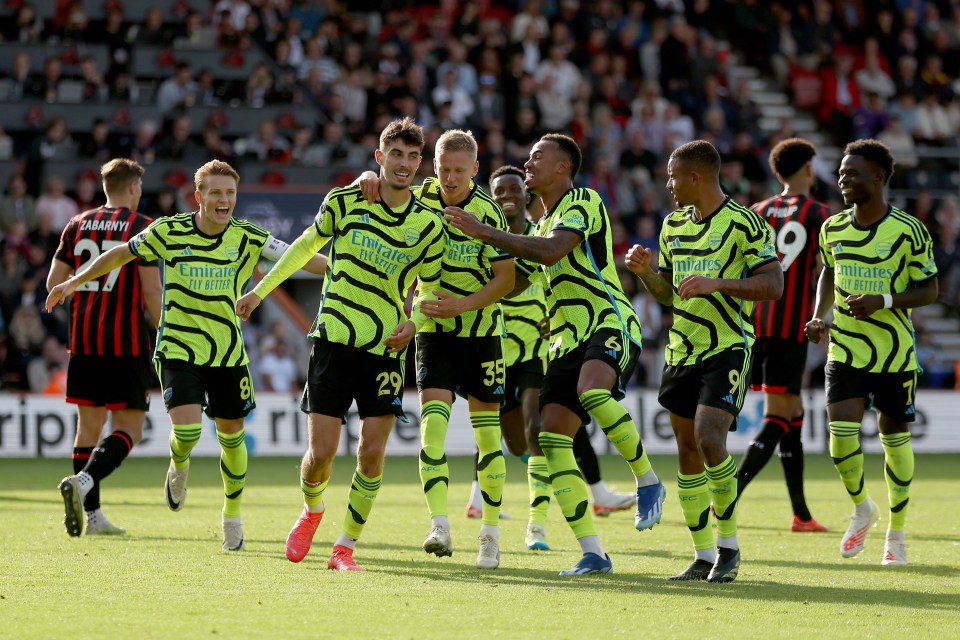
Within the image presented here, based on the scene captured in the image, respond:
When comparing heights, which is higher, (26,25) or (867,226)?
(26,25)

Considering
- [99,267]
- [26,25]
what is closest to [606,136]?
[26,25]

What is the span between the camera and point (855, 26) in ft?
93.2

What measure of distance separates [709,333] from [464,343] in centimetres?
145

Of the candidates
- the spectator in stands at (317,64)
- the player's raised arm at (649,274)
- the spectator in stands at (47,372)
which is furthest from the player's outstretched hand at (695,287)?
the spectator in stands at (317,64)

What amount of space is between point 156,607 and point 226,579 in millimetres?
901

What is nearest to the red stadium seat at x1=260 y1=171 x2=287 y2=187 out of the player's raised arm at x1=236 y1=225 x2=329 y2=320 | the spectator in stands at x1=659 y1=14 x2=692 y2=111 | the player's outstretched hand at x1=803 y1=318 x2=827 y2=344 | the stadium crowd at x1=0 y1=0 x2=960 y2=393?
the stadium crowd at x1=0 y1=0 x2=960 y2=393

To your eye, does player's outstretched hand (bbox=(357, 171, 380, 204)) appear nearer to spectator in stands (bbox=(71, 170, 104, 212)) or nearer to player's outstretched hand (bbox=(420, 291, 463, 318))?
player's outstretched hand (bbox=(420, 291, 463, 318))

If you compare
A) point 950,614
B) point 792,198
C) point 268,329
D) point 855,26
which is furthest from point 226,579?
point 855,26

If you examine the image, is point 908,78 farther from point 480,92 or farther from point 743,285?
point 743,285

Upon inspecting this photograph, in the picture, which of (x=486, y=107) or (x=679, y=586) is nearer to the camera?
(x=679, y=586)

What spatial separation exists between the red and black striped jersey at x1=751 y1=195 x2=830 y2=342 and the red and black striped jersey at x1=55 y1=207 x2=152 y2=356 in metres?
4.40

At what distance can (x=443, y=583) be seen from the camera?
7215 millimetres

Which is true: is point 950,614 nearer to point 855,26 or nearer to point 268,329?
point 268,329

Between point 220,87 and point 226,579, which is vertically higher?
point 220,87
